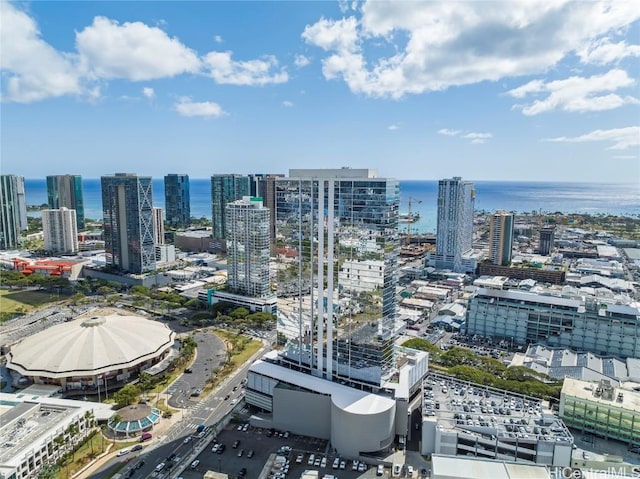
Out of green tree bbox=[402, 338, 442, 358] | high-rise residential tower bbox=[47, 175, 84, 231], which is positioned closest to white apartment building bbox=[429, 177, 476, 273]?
green tree bbox=[402, 338, 442, 358]

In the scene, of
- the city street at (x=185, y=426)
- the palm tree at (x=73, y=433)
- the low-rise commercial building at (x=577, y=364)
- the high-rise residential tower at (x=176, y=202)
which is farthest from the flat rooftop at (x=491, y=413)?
the high-rise residential tower at (x=176, y=202)

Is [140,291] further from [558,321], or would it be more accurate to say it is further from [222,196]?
[558,321]

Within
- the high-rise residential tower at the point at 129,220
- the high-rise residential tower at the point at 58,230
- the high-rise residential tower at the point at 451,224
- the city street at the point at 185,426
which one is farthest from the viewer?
the high-rise residential tower at the point at 58,230

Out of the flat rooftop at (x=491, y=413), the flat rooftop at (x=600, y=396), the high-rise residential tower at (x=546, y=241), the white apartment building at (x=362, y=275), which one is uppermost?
the white apartment building at (x=362, y=275)

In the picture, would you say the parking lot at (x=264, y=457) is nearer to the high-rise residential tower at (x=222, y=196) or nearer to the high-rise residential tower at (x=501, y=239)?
the high-rise residential tower at (x=501, y=239)

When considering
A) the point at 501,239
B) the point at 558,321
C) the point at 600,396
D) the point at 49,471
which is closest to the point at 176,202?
the point at 501,239

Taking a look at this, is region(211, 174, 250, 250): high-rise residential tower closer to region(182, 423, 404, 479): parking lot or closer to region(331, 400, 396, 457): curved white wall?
region(182, 423, 404, 479): parking lot
